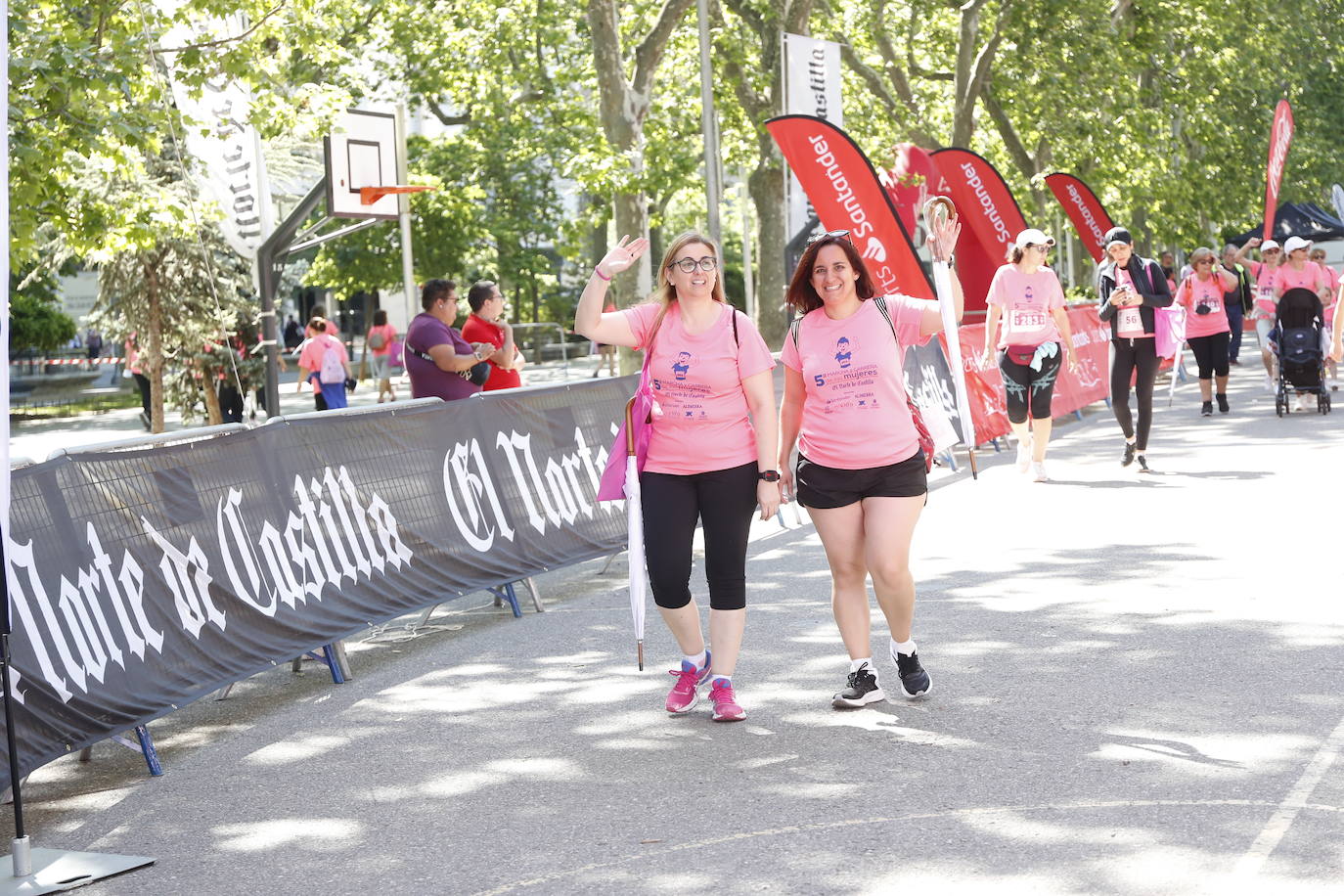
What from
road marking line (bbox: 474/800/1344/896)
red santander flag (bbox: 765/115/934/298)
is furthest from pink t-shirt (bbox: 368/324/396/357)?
road marking line (bbox: 474/800/1344/896)

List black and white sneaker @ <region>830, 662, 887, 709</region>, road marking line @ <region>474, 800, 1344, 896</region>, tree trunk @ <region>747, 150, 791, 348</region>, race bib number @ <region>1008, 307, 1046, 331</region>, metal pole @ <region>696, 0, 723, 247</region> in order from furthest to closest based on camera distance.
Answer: tree trunk @ <region>747, 150, 791, 348</region>
metal pole @ <region>696, 0, 723, 247</region>
race bib number @ <region>1008, 307, 1046, 331</region>
black and white sneaker @ <region>830, 662, 887, 709</region>
road marking line @ <region>474, 800, 1344, 896</region>

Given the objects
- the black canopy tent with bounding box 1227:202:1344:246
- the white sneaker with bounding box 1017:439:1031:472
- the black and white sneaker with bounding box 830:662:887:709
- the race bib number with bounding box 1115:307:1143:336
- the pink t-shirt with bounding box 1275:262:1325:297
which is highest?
the black canopy tent with bounding box 1227:202:1344:246

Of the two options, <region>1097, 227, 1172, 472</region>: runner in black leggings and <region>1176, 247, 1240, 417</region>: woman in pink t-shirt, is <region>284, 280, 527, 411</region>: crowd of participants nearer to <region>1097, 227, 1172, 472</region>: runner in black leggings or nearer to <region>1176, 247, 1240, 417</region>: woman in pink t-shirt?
<region>1097, 227, 1172, 472</region>: runner in black leggings

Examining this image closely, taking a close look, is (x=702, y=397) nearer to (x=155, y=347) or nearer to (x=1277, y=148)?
(x=155, y=347)

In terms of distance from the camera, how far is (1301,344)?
17578 millimetres

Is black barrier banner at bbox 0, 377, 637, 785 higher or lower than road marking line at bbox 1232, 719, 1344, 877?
higher

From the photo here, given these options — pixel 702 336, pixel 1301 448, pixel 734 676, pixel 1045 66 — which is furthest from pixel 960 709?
pixel 1045 66

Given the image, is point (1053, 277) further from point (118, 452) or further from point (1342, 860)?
point (1342, 860)

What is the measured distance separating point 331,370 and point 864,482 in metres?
17.0

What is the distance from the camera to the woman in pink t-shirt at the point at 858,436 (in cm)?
653

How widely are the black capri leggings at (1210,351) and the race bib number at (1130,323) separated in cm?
495

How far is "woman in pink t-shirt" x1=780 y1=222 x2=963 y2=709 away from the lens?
653cm

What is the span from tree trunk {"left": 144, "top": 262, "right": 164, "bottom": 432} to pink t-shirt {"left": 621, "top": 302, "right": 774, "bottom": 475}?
1739cm

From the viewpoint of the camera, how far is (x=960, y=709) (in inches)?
260
